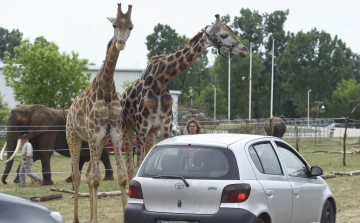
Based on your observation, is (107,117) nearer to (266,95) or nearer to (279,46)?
(266,95)

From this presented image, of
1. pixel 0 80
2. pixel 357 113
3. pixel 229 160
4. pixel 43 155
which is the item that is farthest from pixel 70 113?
pixel 357 113

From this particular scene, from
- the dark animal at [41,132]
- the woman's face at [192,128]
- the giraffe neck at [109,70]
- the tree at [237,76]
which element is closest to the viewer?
the giraffe neck at [109,70]

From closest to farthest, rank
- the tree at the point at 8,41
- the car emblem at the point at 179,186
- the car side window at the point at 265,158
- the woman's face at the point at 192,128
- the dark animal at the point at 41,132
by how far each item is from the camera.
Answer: the car emblem at the point at 179,186
the car side window at the point at 265,158
the woman's face at the point at 192,128
the dark animal at the point at 41,132
the tree at the point at 8,41

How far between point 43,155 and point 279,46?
6887cm

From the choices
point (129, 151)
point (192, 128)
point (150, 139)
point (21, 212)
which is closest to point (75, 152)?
point (129, 151)

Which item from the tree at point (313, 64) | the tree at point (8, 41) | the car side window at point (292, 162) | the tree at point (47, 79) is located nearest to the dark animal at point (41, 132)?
the car side window at point (292, 162)

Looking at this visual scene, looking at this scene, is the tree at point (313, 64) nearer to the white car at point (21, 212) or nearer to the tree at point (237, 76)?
the tree at point (237, 76)

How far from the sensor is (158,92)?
1007 centimetres

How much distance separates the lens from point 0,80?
49438 millimetres

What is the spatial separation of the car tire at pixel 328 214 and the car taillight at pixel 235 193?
232 centimetres

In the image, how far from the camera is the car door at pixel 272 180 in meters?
5.94

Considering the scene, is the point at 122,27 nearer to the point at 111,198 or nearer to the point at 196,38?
the point at 196,38

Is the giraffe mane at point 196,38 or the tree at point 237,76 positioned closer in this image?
the giraffe mane at point 196,38

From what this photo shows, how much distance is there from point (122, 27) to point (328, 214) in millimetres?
4546
